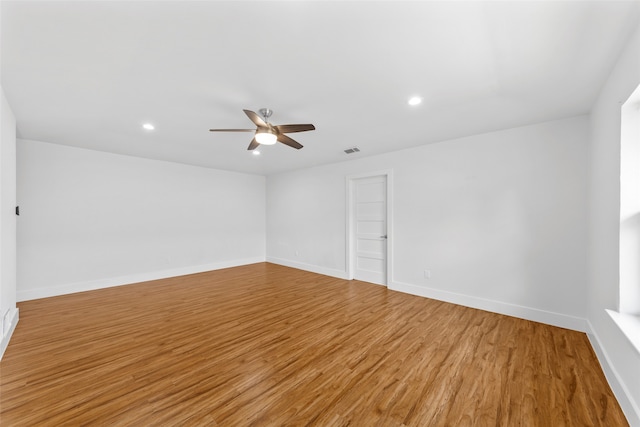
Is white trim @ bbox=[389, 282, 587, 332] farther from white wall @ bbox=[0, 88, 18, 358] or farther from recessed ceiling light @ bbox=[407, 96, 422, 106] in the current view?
white wall @ bbox=[0, 88, 18, 358]

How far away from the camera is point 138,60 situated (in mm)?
1869

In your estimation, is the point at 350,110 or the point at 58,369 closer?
the point at 58,369

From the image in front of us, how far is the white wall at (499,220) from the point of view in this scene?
2.90m

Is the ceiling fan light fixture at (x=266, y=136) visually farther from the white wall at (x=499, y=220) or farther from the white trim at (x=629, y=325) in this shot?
the white trim at (x=629, y=325)

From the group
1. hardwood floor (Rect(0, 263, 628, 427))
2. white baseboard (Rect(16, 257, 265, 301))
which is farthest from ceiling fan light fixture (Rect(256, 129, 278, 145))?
white baseboard (Rect(16, 257, 265, 301))

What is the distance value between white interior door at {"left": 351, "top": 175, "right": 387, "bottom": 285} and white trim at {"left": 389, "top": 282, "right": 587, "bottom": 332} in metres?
0.68

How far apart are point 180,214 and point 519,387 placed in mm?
6247

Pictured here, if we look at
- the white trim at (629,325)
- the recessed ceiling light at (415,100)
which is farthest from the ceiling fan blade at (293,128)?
the white trim at (629,325)

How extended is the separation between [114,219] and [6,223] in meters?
2.28

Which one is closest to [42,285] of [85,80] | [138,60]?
[85,80]

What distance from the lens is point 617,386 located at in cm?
178

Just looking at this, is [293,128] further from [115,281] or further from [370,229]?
[115,281]

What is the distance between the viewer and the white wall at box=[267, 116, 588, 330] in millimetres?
2896

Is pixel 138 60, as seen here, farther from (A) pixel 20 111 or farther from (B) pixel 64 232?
(B) pixel 64 232
